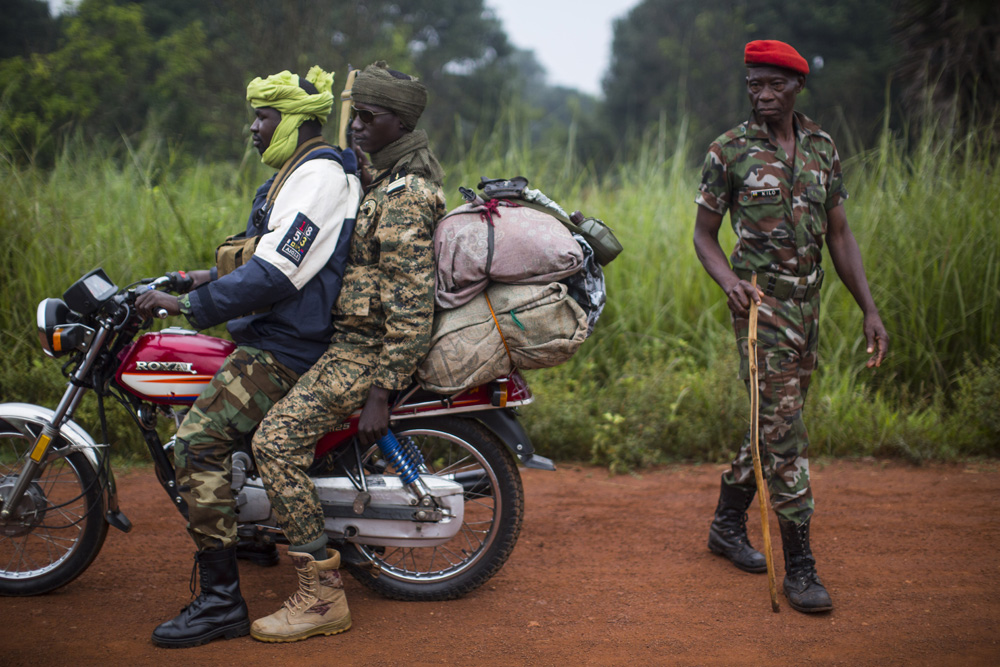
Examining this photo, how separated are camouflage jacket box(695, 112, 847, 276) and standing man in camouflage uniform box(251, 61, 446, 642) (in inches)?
51.7

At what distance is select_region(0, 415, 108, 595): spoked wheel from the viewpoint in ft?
11.5

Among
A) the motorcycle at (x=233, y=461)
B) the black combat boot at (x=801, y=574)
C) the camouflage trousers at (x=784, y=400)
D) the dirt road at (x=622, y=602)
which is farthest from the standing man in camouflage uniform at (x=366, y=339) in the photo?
the black combat boot at (x=801, y=574)

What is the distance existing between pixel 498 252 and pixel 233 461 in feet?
4.57

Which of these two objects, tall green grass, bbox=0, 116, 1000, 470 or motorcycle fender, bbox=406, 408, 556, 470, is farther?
tall green grass, bbox=0, 116, 1000, 470

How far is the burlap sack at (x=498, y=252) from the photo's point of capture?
3.22m

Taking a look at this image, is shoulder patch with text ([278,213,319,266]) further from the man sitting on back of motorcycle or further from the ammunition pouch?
the ammunition pouch

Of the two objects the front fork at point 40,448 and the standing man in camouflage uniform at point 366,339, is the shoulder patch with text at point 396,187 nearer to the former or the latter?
the standing man in camouflage uniform at point 366,339

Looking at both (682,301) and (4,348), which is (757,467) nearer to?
(682,301)

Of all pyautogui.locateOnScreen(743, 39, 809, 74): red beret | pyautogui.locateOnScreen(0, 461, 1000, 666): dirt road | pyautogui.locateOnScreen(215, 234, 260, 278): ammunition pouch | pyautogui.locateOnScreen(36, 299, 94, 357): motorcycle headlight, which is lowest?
pyautogui.locateOnScreen(0, 461, 1000, 666): dirt road

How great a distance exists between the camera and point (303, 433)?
3229mm

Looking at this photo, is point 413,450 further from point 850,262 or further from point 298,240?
point 850,262

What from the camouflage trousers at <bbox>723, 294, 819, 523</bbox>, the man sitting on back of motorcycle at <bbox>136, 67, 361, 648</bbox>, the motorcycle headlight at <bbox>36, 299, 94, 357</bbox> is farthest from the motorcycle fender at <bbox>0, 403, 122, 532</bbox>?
the camouflage trousers at <bbox>723, 294, 819, 523</bbox>

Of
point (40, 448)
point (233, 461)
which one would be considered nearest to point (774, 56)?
point (233, 461)

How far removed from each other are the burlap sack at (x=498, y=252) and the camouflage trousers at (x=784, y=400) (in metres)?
0.93
